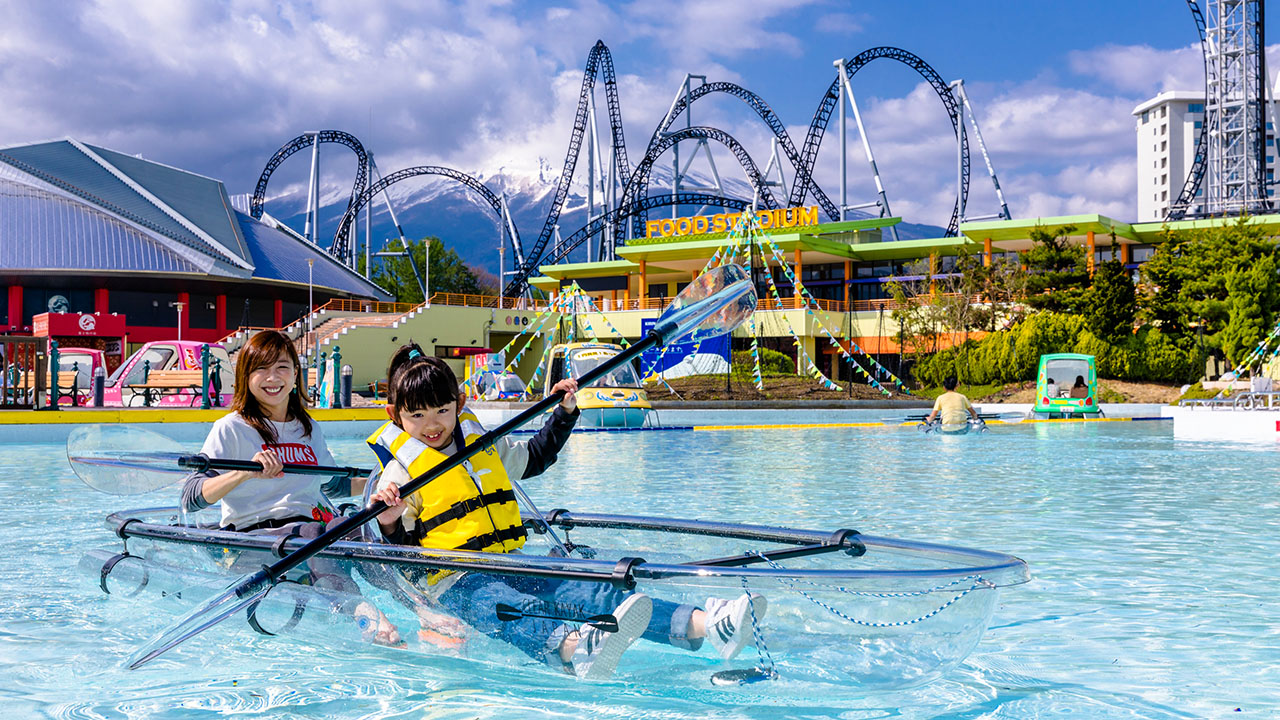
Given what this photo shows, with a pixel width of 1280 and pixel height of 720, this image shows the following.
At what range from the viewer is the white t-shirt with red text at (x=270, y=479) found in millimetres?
4867

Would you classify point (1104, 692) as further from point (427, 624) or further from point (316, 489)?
point (316, 489)

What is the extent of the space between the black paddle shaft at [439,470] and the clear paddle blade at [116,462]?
1.56m

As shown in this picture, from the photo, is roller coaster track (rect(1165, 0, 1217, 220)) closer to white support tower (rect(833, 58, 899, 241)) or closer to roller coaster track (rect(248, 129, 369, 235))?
white support tower (rect(833, 58, 899, 241))

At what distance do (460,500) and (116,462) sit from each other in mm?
2454

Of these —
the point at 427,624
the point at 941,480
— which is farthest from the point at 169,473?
the point at 941,480

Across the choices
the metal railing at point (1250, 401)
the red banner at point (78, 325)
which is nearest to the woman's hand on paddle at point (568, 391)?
the metal railing at point (1250, 401)

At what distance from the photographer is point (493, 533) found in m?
4.25

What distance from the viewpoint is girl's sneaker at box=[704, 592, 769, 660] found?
3648mm

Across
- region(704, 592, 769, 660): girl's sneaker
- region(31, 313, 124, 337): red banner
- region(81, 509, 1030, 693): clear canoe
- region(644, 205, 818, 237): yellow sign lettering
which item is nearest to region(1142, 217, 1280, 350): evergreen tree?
region(644, 205, 818, 237): yellow sign lettering

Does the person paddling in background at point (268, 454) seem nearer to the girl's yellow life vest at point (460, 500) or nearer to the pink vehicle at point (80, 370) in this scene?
the girl's yellow life vest at point (460, 500)

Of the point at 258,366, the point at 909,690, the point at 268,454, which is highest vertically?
the point at 258,366

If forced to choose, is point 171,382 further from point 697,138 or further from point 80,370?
point 697,138

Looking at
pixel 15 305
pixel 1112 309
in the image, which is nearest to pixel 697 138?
pixel 1112 309

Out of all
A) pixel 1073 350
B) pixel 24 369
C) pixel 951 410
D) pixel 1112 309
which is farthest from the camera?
pixel 1112 309
